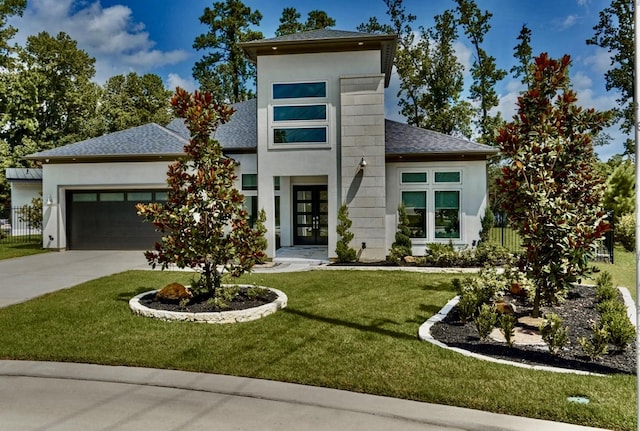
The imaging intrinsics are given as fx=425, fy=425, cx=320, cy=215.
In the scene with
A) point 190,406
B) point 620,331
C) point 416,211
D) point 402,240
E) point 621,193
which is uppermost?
point 621,193

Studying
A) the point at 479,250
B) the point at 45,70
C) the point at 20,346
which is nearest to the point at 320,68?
the point at 479,250

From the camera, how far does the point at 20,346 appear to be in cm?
571

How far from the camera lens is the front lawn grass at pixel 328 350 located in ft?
13.4

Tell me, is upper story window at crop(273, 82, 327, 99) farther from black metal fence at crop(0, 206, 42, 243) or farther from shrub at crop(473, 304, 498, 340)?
black metal fence at crop(0, 206, 42, 243)

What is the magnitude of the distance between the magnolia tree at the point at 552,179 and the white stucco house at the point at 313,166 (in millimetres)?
7129

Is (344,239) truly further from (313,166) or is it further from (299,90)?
(299,90)

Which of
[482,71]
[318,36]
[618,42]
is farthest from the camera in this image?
[482,71]

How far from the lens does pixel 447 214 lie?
14.8m

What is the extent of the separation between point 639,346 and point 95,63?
4313 centimetres

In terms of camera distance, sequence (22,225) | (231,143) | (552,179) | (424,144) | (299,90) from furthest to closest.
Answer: (22,225) < (231,143) < (424,144) < (299,90) < (552,179)

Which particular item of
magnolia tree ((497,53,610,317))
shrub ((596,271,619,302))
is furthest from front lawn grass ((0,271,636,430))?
shrub ((596,271,619,302))

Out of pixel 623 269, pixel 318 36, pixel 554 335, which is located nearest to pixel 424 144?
pixel 318 36

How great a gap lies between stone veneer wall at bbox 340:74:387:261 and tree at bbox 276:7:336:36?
18702mm

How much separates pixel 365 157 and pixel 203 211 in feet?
23.9
